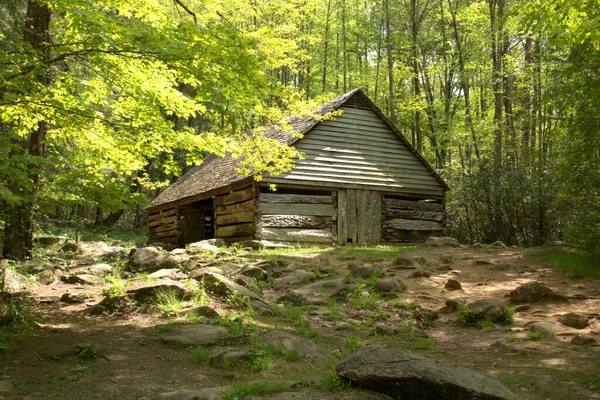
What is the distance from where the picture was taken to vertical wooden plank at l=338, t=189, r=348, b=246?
1652 cm

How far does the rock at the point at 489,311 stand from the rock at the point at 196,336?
157 inches

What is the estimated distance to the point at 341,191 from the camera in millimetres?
16766

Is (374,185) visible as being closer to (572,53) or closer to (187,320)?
(572,53)

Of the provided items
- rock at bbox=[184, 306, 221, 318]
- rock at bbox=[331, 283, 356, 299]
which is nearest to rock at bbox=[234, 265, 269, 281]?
rock at bbox=[331, 283, 356, 299]

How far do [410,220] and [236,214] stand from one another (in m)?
6.68

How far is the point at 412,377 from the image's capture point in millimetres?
3928

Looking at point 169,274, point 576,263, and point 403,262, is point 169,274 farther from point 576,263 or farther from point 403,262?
point 576,263

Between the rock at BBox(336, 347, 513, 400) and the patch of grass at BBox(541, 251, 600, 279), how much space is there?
21.4 ft

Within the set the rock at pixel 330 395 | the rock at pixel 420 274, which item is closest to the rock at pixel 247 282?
the rock at pixel 420 274

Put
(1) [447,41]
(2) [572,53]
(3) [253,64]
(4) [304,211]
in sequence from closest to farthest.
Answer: (3) [253,64]
(2) [572,53]
(4) [304,211]
(1) [447,41]

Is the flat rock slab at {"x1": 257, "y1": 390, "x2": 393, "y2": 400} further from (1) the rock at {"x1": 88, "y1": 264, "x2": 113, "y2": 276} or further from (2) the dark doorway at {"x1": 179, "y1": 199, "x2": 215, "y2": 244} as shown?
(2) the dark doorway at {"x1": 179, "y1": 199, "x2": 215, "y2": 244}

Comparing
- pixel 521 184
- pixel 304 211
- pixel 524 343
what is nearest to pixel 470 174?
pixel 521 184

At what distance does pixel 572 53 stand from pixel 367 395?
418 inches

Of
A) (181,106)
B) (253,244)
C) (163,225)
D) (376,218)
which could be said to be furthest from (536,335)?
(163,225)
